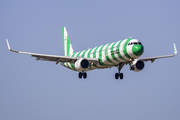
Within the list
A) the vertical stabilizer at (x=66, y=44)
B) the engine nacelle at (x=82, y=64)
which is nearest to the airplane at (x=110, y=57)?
the engine nacelle at (x=82, y=64)

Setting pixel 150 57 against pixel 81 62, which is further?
pixel 150 57

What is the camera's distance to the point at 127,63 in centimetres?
6034

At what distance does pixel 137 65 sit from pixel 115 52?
14.3ft

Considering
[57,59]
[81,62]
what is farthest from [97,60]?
[57,59]

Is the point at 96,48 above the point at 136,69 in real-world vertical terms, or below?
above

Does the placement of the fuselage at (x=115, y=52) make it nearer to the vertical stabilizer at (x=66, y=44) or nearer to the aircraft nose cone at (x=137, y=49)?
the aircraft nose cone at (x=137, y=49)

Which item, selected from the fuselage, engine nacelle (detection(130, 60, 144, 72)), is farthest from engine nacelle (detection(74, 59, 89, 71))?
engine nacelle (detection(130, 60, 144, 72))

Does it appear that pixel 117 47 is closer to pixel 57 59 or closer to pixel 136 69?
pixel 136 69

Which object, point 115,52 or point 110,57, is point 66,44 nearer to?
point 110,57

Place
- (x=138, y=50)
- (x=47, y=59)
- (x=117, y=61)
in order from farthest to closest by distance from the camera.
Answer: (x=47, y=59), (x=117, y=61), (x=138, y=50)

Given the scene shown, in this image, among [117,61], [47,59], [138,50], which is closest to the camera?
[138,50]

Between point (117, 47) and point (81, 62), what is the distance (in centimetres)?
613

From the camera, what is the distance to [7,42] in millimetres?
53625

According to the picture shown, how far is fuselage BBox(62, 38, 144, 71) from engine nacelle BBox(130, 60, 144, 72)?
73.9 inches
